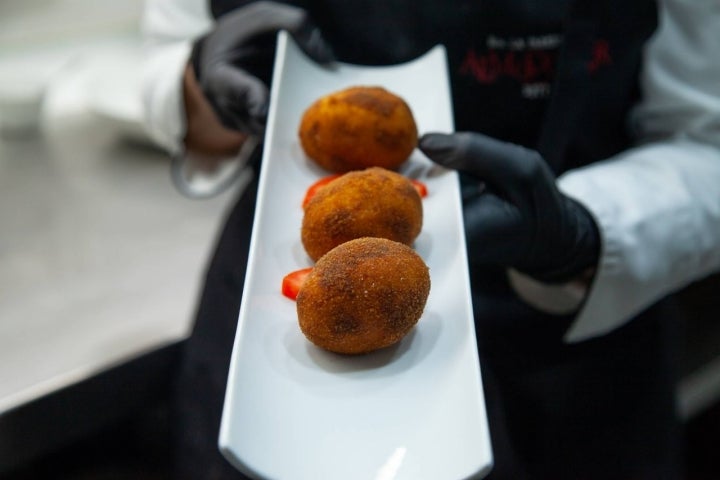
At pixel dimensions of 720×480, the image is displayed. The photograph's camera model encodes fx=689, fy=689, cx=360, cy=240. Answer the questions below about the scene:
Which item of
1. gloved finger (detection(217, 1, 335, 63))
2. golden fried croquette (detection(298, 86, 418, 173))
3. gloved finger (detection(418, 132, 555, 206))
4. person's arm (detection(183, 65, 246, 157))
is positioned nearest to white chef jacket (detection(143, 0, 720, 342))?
gloved finger (detection(418, 132, 555, 206))

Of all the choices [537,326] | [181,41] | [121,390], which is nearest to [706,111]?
[537,326]

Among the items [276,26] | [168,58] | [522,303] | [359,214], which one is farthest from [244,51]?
[522,303]

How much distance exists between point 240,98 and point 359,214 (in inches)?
10.4

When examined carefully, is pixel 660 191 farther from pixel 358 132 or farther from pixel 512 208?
pixel 358 132

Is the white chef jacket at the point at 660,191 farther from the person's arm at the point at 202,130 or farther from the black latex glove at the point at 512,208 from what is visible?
the person's arm at the point at 202,130

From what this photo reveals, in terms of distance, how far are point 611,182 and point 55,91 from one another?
1.01m

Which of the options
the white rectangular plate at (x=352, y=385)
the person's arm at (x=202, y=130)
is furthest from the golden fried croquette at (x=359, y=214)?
the person's arm at (x=202, y=130)

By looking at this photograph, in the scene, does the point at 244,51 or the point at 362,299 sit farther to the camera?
the point at 244,51

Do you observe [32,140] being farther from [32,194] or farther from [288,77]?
[288,77]

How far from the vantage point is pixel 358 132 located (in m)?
0.70

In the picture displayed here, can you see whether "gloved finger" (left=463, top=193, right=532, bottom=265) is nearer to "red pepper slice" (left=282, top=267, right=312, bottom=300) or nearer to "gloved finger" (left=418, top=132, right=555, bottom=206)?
"gloved finger" (left=418, top=132, right=555, bottom=206)

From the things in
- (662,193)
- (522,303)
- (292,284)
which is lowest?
(522,303)

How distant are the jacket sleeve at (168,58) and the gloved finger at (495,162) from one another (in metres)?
0.41

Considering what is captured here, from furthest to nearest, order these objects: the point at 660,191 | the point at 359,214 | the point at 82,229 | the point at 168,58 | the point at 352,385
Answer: the point at 82,229 < the point at 168,58 < the point at 660,191 < the point at 359,214 < the point at 352,385
